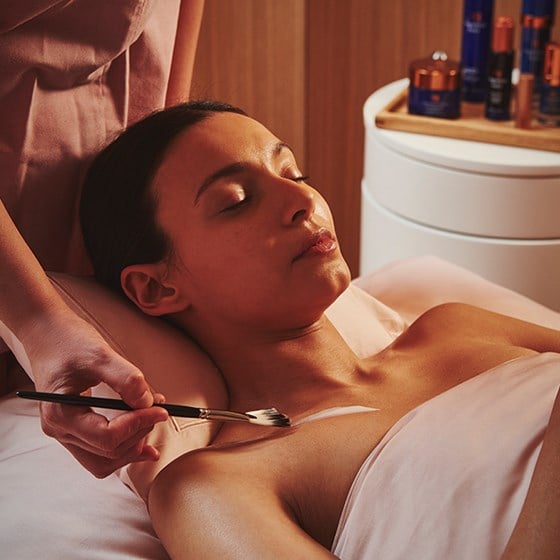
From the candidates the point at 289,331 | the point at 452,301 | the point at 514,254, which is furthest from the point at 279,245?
the point at 514,254

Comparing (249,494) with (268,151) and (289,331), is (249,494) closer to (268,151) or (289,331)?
(289,331)

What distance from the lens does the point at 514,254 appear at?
2078 mm

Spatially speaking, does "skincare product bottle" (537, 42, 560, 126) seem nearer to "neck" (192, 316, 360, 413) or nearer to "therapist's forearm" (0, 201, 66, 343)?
"neck" (192, 316, 360, 413)

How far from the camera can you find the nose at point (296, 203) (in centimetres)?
135

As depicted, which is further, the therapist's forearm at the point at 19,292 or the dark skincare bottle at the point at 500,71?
the dark skincare bottle at the point at 500,71

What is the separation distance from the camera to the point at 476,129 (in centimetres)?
217

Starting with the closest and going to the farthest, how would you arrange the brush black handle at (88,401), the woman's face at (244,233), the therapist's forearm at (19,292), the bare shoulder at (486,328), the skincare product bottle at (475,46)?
the brush black handle at (88,401), the therapist's forearm at (19,292), the woman's face at (244,233), the bare shoulder at (486,328), the skincare product bottle at (475,46)

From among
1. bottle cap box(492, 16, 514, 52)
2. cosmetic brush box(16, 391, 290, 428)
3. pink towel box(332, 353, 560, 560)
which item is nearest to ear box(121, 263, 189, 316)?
cosmetic brush box(16, 391, 290, 428)

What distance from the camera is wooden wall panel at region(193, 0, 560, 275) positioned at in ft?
8.96

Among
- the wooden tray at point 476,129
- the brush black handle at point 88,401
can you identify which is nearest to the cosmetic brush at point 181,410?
the brush black handle at point 88,401

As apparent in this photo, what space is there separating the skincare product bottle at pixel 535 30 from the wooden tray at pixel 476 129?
13 cm

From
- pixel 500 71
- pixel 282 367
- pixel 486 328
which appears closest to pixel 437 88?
pixel 500 71

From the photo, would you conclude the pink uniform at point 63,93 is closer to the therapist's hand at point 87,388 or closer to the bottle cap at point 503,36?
the therapist's hand at point 87,388

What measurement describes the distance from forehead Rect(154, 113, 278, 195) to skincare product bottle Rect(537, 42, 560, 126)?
0.91m
